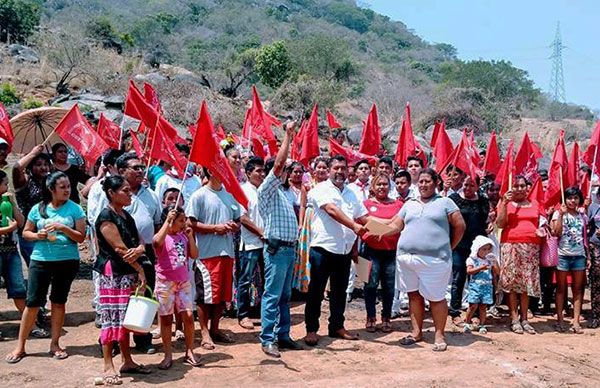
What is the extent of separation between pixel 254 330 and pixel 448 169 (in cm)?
372

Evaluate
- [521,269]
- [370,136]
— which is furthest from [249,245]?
[370,136]

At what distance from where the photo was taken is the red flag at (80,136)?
24.6 feet

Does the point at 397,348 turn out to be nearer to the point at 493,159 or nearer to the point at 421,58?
the point at 493,159

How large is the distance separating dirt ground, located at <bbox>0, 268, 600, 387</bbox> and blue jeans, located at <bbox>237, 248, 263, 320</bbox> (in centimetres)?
26

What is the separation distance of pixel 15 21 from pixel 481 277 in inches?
1462

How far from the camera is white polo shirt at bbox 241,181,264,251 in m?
6.77

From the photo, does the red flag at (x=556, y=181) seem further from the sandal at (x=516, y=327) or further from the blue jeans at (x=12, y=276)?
the blue jeans at (x=12, y=276)

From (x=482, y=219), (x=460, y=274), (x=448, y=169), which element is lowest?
(x=460, y=274)

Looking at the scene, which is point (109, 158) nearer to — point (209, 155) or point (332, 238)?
point (209, 155)

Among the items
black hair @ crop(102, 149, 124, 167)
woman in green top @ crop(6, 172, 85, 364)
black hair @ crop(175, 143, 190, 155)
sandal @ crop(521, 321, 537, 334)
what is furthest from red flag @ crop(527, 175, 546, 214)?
woman in green top @ crop(6, 172, 85, 364)

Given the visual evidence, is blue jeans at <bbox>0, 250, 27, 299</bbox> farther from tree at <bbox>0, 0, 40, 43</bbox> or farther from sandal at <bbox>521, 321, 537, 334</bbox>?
tree at <bbox>0, 0, 40, 43</bbox>

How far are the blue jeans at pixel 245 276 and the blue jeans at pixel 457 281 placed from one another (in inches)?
96.9

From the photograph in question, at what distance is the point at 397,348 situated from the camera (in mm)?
6559

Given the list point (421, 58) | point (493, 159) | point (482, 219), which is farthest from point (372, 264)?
point (421, 58)
